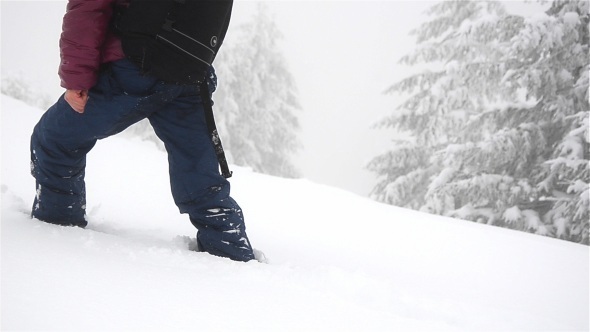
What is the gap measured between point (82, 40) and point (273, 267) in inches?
50.8

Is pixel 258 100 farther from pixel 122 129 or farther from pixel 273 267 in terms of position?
pixel 273 267

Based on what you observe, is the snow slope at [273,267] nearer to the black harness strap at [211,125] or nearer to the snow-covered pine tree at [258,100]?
the black harness strap at [211,125]

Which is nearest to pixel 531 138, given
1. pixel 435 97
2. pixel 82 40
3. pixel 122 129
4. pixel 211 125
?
pixel 435 97

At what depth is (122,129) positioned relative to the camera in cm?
187

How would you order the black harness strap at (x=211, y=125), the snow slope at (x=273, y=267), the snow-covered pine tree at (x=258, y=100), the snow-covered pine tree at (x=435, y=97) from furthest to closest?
the snow-covered pine tree at (x=258, y=100), the snow-covered pine tree at (x=435, y=97), the black harness strap at (x=211, y=125), the snow slope at (x=273, y=267)

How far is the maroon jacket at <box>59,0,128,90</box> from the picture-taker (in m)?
1.59

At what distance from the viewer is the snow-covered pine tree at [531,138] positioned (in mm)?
6312

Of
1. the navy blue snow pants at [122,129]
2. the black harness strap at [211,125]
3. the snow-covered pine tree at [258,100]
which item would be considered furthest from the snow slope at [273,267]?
the snow-covered pine tree at [258,100]

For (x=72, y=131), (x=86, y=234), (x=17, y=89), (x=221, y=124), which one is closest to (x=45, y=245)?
(x=86, y=234)

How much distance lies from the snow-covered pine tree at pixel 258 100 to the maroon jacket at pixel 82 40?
12.7 metres

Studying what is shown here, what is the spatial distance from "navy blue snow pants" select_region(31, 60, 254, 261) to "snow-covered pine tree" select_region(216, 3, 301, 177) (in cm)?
1246

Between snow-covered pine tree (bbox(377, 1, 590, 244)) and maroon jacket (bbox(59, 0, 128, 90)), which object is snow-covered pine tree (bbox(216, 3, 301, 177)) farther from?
maroon jacket (bbox(59, 0, 128, 90))

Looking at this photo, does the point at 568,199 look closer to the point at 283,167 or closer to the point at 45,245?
the point at 45,245

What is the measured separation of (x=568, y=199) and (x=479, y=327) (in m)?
6.29
